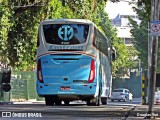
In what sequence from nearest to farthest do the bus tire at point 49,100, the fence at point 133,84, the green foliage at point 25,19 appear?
1. the bus tire at point 49,100
2. the green foliage at point 25,19
3. the fence at point 133,84

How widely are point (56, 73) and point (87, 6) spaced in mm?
16171

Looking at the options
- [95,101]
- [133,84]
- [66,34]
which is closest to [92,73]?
[66,34]

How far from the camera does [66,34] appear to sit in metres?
28.0

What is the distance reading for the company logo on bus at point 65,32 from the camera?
2781 cm

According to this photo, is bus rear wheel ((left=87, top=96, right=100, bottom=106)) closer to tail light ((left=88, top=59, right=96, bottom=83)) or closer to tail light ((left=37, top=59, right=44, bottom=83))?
tail light ((left=88, top=59, right=96, bottom=83))

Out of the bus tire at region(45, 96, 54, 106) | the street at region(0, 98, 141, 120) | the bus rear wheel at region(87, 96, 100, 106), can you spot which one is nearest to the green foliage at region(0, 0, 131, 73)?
the bus tire at region(45, 96, 54, 106)

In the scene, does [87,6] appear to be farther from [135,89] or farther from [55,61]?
[135,89]

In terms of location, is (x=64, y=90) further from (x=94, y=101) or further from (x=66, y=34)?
(x=94, y=101)

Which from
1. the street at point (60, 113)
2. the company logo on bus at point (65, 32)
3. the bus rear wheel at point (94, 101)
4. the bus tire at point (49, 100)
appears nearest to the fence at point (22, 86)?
the bus tire at point (49, 100)

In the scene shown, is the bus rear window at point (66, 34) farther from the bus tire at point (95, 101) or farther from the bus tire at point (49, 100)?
the bus tire at point (95, 101)

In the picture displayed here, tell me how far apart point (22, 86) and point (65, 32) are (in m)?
21.6

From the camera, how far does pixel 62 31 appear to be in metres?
28.0

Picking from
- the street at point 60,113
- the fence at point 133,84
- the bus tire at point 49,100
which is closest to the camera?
the street at point 60,113

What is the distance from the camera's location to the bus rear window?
27.8 metres
